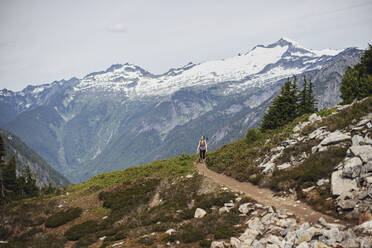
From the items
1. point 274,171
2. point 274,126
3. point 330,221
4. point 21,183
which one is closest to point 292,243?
point 330,221

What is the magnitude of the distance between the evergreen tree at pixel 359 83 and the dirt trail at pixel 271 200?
70.4ft

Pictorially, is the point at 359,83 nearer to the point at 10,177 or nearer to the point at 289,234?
the point at 289,234

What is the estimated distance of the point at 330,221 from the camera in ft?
40.4

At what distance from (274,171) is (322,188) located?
510 cm

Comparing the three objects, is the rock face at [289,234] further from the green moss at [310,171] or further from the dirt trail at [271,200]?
the green moss at [310,171]

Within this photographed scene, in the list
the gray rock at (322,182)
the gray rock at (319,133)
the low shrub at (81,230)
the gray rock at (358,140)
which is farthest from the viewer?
the gray rock at (319,133)

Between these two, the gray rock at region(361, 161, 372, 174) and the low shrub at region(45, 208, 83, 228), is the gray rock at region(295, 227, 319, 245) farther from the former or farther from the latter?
the low shrub at region(45, 208, 83, 228)

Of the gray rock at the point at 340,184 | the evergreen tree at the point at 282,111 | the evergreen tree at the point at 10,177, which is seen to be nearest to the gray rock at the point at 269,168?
the gray rock at the point at 340,184

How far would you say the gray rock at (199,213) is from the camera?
16.6 meters

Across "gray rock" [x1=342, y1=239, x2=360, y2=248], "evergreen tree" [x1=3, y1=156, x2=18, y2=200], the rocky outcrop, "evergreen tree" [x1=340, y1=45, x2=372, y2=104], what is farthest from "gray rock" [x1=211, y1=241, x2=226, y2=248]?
"evergreen tree" [x1=3, y1=156, x2=18, y2=200]

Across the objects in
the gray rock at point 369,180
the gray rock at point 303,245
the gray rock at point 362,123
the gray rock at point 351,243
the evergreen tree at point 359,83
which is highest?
the evergreen tree at point 359,83

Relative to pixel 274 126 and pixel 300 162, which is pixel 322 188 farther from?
pixel 274 126

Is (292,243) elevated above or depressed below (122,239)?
above

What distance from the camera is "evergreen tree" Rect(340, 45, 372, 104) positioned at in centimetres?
3125
